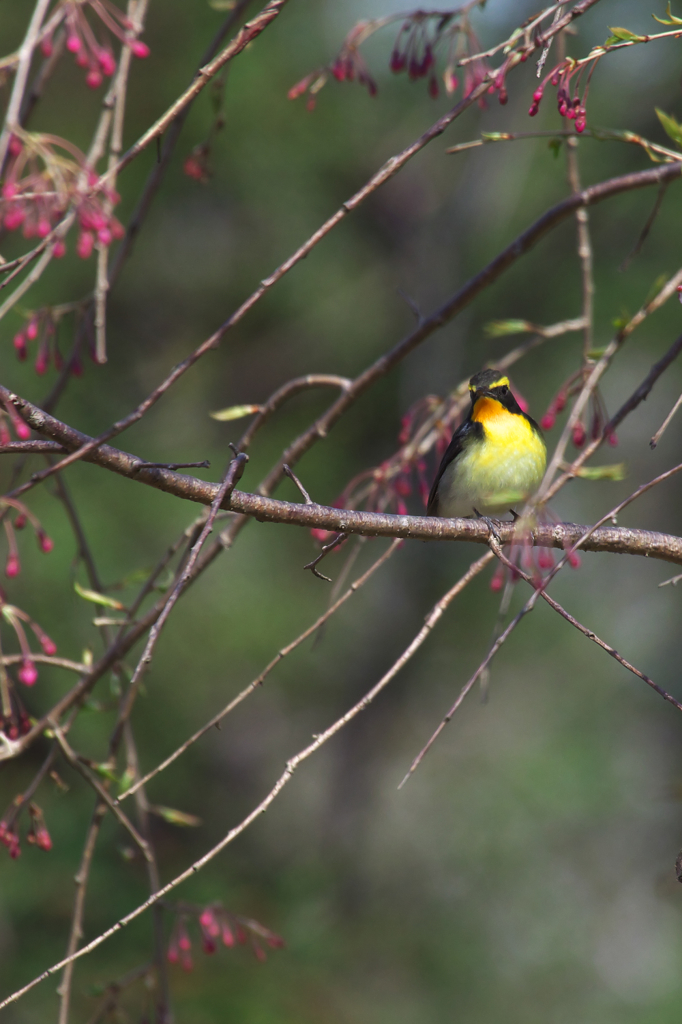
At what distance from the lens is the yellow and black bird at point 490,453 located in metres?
3.65

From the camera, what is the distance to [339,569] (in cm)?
755

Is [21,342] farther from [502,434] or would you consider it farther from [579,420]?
[502,434]

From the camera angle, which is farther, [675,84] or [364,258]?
[364,258]

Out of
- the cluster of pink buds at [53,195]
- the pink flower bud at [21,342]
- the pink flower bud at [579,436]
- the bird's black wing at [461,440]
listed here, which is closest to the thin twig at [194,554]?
the cluster of pink buds at [53,195]

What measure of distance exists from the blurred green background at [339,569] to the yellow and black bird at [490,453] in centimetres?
238

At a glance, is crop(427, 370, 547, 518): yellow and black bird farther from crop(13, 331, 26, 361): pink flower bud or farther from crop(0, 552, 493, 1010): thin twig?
crop(0, 552, 493, 1010): thin twig

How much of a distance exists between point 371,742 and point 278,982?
4436 mm

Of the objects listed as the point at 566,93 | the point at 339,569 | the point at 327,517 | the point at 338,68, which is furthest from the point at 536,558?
the point at 339,569

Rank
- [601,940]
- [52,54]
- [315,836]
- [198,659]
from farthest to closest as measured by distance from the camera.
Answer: [601,940]
[315,836]
[198,659]
[52,54]

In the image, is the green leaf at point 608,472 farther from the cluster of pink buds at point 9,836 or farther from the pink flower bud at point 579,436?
the cluster of pink buds at point 9,836

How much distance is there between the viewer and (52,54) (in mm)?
2256

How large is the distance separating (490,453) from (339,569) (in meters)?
3.96

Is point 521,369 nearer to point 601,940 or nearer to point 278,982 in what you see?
point 278,982

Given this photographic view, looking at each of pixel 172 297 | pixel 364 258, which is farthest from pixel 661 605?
pixel 172 297
